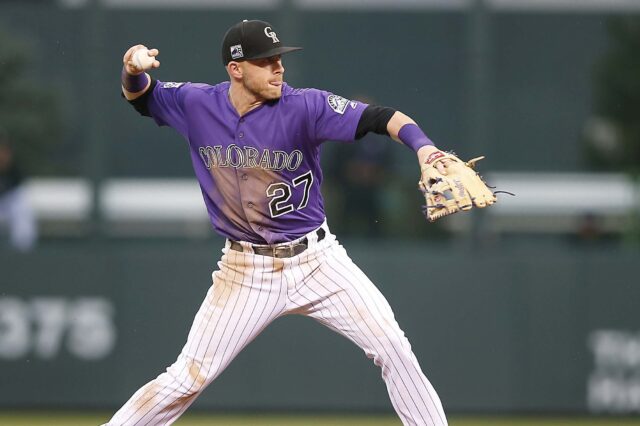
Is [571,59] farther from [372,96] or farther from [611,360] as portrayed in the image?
[611,360]

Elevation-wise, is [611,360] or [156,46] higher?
[156,46]

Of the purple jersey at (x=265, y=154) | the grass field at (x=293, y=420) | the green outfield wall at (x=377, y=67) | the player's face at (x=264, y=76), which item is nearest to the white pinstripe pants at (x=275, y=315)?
the purple jersey at (x=265, y=154)

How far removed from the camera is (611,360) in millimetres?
9234

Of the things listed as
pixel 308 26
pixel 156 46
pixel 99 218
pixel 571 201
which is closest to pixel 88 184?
pixel 99 218

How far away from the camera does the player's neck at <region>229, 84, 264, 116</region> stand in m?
5.89

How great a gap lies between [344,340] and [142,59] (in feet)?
12.9

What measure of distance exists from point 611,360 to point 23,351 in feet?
14.5

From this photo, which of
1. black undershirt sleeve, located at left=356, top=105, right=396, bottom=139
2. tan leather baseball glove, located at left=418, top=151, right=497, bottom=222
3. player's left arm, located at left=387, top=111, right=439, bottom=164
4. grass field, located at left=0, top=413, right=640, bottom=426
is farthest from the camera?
grass field, located at left=0, top=413, right=640, bottom=426

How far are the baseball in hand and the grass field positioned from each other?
145 inches

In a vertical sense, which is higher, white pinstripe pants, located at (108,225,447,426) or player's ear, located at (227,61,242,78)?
player's ear, located at (227,61,242,78)

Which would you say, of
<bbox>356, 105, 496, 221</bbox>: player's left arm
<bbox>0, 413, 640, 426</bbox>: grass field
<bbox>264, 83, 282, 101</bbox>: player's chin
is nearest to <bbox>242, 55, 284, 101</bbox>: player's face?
<bbox>264, 83, 282, 101</bbox>: player's chin

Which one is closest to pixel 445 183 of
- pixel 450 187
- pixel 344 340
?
pixel 450 187

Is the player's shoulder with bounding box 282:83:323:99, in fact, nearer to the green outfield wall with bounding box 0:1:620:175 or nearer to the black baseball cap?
the black baseball cap

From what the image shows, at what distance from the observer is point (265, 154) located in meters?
5.83
